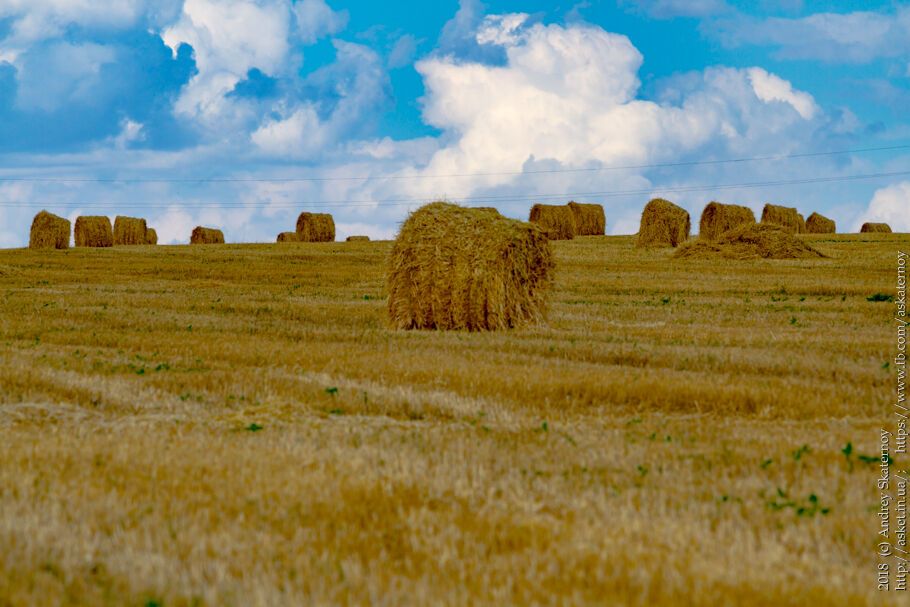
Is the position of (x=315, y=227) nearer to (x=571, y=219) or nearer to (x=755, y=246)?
(x=571, y=219)

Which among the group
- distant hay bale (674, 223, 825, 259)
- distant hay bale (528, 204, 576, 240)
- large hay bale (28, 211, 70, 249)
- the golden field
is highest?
distant hay bale (528, 204, 576, 240)

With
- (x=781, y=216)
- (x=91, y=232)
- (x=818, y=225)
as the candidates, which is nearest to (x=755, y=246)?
(x=781, y=216)

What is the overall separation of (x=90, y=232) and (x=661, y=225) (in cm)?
4136

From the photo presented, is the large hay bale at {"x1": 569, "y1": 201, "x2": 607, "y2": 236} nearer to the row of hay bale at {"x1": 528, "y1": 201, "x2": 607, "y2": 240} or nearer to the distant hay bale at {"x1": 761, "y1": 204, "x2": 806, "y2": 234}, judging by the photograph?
the row of hay bale at {"x1": 528, "y1": 201, "x2": 607, "y2": 240}

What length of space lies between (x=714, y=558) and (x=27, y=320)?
1828 cm

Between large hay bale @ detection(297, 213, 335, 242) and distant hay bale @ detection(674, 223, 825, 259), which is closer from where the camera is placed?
distant hay bale @ detection(674, 223, 825, 259)

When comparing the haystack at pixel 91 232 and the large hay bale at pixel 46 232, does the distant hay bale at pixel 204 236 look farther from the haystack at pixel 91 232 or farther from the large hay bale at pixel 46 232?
the large hay bale at pixel 46 232

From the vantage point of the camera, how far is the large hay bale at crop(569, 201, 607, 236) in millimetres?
70312

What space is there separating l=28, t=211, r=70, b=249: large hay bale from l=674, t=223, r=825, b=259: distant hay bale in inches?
1695

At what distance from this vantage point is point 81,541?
17.9 ft

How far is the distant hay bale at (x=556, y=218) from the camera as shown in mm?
66688

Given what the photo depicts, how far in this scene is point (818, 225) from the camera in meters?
76.8

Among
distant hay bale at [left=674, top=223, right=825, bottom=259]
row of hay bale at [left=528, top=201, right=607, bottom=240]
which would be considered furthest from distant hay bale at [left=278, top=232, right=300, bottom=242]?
distant hay bale at [left=674, top=223, right=825, bottom=259]

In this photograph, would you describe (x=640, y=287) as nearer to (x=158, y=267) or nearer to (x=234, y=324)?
(x=234, y=324)
